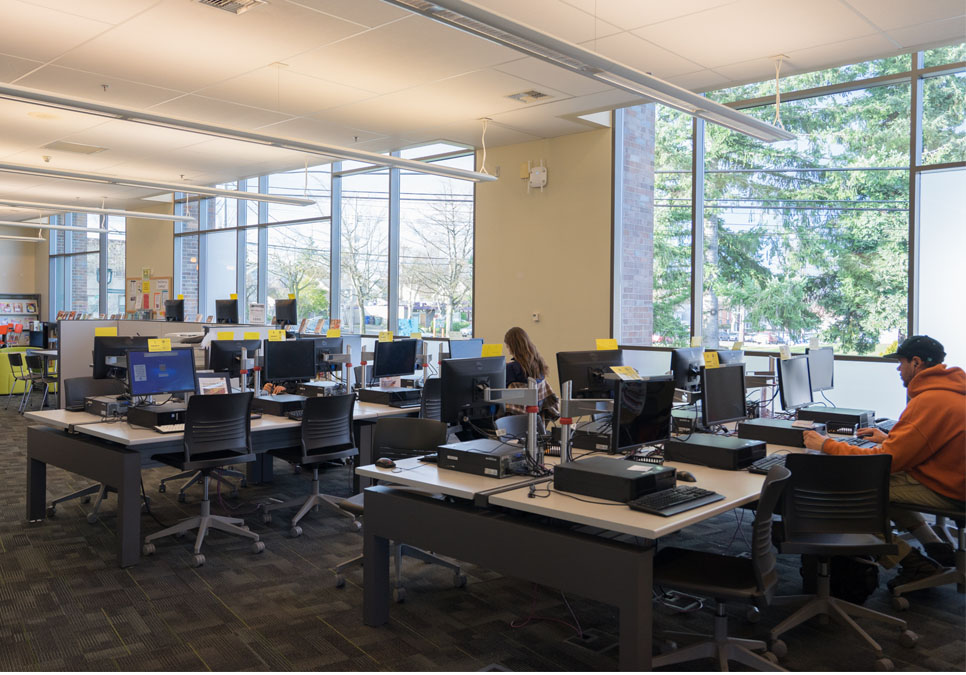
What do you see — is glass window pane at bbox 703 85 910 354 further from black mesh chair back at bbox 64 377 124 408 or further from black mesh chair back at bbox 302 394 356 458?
black mesh chair back at bbox 64 377 124 408

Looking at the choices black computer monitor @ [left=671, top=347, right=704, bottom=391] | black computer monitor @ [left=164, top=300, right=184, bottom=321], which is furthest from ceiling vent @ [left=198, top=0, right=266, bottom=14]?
black computer monitor @ [left=164, top=300, right=184, bottom=321]

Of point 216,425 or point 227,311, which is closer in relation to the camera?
point 216,425

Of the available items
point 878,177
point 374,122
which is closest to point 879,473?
point 878,177

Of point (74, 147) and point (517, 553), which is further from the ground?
point (74, 147)

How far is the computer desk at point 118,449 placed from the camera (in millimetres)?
4004

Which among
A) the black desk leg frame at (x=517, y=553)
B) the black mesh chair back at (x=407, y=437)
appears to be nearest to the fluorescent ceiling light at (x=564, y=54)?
the black mesh chair back at (x=407, y=437)

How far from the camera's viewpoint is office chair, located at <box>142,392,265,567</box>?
422 cm

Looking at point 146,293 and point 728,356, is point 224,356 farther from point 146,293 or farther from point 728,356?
point 146,293

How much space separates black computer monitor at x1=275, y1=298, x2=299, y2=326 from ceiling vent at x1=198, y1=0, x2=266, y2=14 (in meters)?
5.60

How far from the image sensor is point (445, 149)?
9.37m

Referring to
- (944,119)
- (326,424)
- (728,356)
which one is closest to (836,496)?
(728,356)

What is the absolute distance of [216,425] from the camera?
170 inches

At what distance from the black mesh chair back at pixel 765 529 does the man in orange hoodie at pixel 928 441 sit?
3.33ft

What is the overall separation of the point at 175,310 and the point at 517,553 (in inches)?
405
